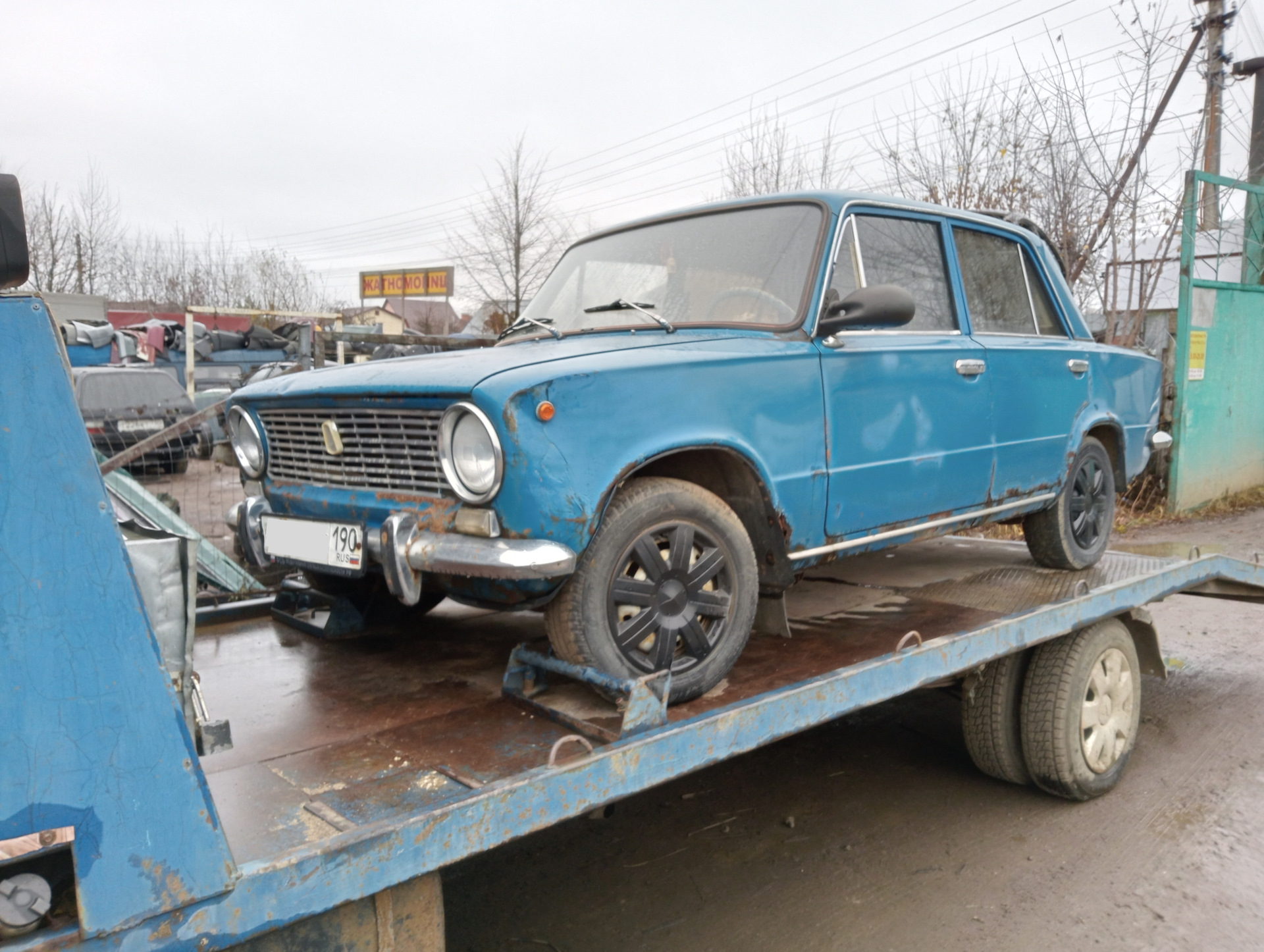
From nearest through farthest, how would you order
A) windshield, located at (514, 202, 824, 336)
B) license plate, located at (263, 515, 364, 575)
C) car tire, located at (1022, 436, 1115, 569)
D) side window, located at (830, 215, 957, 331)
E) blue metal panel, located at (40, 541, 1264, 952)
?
blue metal panel, located at (40, 541, 1264, 952), license plate, located at (263, 515, 364, 575), windshield, located at (514, 202, 824, 336), side window, located at (830, 215, 957, 331), car tire, located at (1022, 436, 1115, 569)

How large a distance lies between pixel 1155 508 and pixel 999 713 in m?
7.02

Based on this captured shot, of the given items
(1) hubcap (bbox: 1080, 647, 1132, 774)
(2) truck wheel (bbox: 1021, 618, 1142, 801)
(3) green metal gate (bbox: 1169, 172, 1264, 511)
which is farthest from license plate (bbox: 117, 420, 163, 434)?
(3) green metal gate (bbox: 1169, 172, 1264, 511)

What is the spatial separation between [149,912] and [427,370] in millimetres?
1485

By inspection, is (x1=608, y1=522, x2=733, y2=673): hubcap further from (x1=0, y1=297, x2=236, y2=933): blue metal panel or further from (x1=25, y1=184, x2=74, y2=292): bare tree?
(x1=25, y1=184, x2=74, y2=292): bare tree

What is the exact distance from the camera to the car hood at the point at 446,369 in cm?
245

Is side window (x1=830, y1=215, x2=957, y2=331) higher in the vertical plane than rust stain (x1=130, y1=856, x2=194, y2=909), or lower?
higher

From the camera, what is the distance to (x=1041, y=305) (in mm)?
4320

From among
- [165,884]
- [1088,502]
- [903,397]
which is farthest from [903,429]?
[165,884]

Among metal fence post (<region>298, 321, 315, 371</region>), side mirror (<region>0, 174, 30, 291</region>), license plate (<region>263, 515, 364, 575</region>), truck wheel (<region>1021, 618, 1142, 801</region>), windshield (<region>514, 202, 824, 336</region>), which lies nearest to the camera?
side mirror (<region>0, 174, 30, 291</region>)

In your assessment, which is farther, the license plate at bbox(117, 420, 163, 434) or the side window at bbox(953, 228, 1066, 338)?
the license plate at bbox(117, 420, 163, 434)

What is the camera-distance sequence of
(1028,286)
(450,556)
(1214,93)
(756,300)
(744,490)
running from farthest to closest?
(1214,93), (1028,286), (756,300), (744,490), (450,556)

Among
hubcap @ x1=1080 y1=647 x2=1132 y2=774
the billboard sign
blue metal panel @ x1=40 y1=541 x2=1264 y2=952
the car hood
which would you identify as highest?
the billboard sign

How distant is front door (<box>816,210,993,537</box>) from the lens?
10.2 ft

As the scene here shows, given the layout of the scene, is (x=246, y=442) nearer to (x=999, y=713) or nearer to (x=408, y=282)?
(x=999, y=713)
